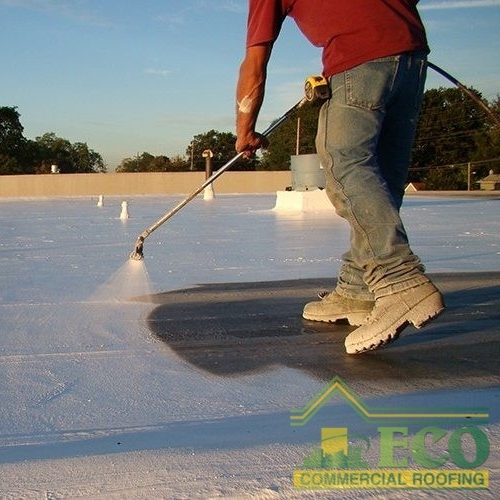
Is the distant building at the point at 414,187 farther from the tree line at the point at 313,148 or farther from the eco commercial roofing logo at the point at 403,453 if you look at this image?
the eco commercial roofing logo at the point at 403,453

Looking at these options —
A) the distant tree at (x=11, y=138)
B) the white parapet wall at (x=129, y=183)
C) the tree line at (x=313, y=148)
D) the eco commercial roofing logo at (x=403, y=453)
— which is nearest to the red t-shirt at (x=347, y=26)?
the eco commercial roofing logo at (x=403, y=453)

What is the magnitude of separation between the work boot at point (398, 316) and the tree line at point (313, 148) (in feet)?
150

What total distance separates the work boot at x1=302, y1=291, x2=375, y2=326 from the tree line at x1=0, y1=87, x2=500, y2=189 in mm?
45284

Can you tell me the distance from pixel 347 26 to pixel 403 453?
1204 mm

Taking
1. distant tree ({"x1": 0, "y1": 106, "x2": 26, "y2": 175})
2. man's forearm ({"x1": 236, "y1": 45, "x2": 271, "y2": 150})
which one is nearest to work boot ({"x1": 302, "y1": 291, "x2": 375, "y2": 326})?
man's forearm ({"x1": 236, "y1": 45, "x2": 271, "y2": 150})

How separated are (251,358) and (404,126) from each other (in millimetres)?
857

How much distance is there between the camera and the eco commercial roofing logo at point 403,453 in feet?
3.35

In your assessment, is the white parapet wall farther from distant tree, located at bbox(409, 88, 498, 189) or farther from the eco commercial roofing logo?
the eco commercial roofing logo

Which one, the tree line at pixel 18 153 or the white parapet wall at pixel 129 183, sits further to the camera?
the tree line at pixel 18 153

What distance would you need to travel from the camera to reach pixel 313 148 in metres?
56.8

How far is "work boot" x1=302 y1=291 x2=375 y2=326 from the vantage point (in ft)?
7.30

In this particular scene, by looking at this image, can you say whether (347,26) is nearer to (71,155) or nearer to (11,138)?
(11,138)

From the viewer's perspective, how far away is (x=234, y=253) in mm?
4156

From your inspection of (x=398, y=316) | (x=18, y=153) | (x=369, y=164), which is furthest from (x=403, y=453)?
(x=18, y=153)
